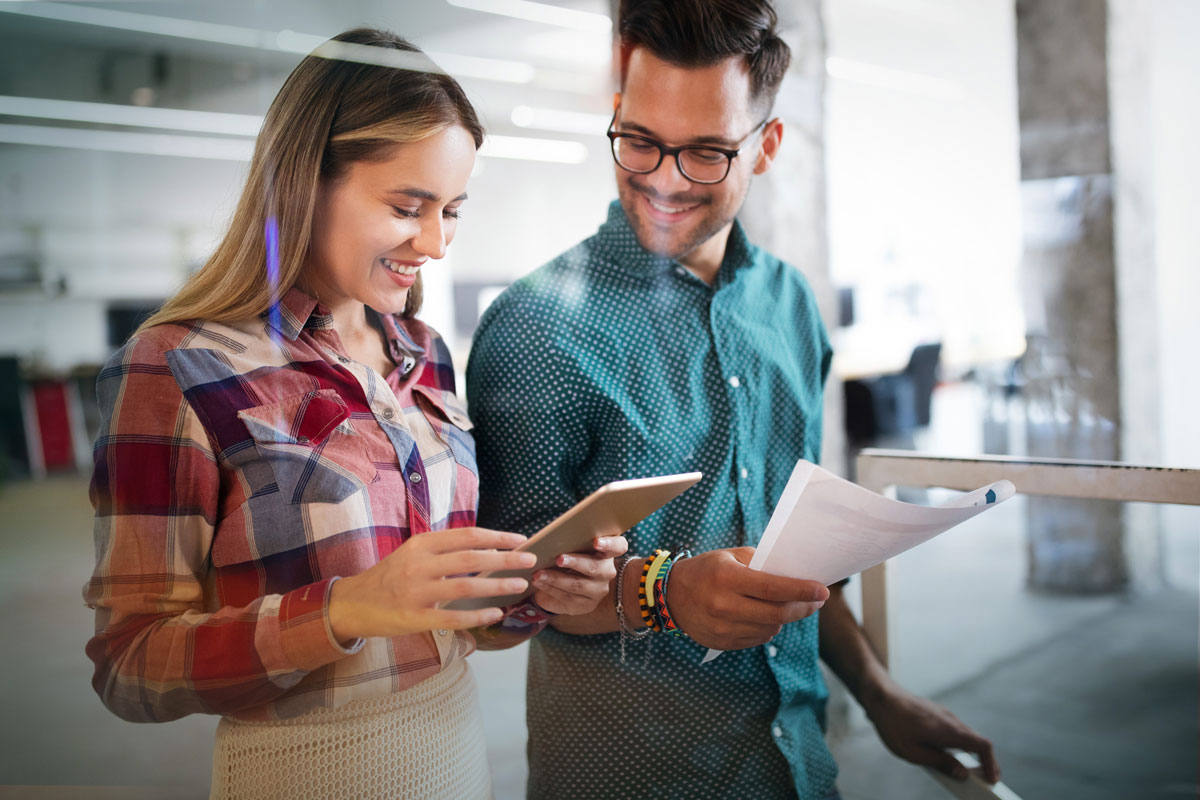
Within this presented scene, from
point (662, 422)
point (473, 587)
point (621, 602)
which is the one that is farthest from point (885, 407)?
point (473, 587)

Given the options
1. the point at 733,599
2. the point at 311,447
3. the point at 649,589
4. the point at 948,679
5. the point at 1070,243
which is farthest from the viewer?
the point at 1070,243

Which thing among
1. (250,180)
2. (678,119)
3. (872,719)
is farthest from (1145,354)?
(250,180)

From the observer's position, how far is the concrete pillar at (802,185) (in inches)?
75.7

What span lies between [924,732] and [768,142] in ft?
2.93

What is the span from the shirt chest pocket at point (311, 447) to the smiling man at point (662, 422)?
0.26 metres

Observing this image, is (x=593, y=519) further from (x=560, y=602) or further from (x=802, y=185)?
(x=802, y=185)

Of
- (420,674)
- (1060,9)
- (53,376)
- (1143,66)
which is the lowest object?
(420,674)

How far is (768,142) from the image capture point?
118 cm

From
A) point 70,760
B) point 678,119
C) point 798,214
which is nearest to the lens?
point 70,760

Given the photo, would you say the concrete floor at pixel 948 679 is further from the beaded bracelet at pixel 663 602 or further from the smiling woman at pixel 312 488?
the beaded bracelet at pixel 663 602

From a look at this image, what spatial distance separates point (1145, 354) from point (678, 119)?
2.45 m

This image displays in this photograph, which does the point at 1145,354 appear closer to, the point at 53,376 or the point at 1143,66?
the point at 1143,66

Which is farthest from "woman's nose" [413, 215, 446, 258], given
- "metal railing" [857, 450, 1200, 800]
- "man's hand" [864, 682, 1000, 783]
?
"man's hand" [864, 682, 1000, 783]

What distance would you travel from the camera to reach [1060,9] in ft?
9.18
